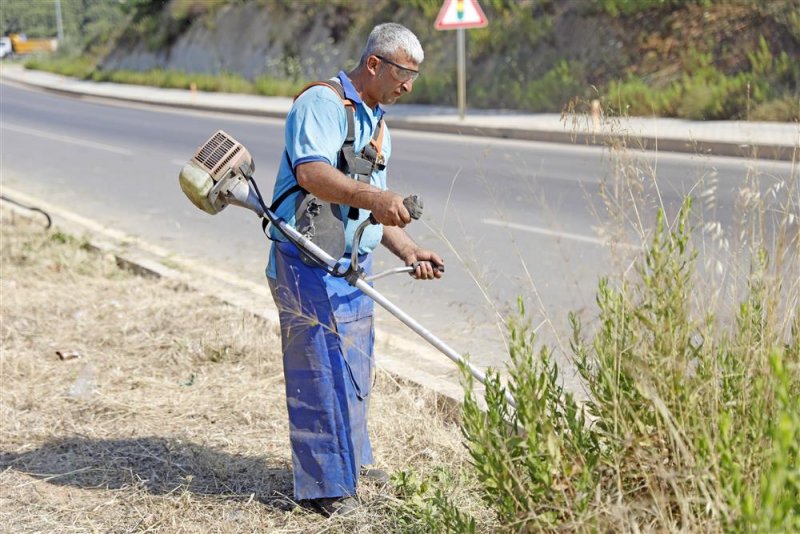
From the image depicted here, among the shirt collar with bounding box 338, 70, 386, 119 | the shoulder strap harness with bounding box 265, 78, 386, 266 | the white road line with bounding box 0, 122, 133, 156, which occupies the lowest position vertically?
the white road line with bounding box 0, 122, 133, 156

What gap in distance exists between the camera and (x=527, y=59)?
72.4 feet

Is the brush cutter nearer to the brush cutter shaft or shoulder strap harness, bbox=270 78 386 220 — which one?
the brush cutter shaft

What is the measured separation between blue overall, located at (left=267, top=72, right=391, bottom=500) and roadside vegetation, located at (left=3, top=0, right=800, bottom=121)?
9062mm

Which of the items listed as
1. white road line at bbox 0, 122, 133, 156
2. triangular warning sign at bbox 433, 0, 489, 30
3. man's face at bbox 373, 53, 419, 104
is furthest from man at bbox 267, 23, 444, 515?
triangular warning sign at bbox 433, 0, 489, 30

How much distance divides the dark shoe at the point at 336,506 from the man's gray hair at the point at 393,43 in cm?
138

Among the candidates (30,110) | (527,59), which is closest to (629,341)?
(527,59)

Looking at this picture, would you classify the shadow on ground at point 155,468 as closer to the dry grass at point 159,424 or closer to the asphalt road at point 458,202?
the dry grass at point 159,424

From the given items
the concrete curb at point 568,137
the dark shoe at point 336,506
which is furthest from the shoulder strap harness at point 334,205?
the dark shoe at point 336,506

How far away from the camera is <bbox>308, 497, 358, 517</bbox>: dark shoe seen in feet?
11.5

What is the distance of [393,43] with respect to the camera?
331cm

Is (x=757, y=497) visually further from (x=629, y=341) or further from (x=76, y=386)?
(x=76, y=386)

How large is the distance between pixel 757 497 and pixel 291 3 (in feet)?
108

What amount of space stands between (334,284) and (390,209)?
0.51m

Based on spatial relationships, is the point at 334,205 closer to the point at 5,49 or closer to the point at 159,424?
the point at 159,424
